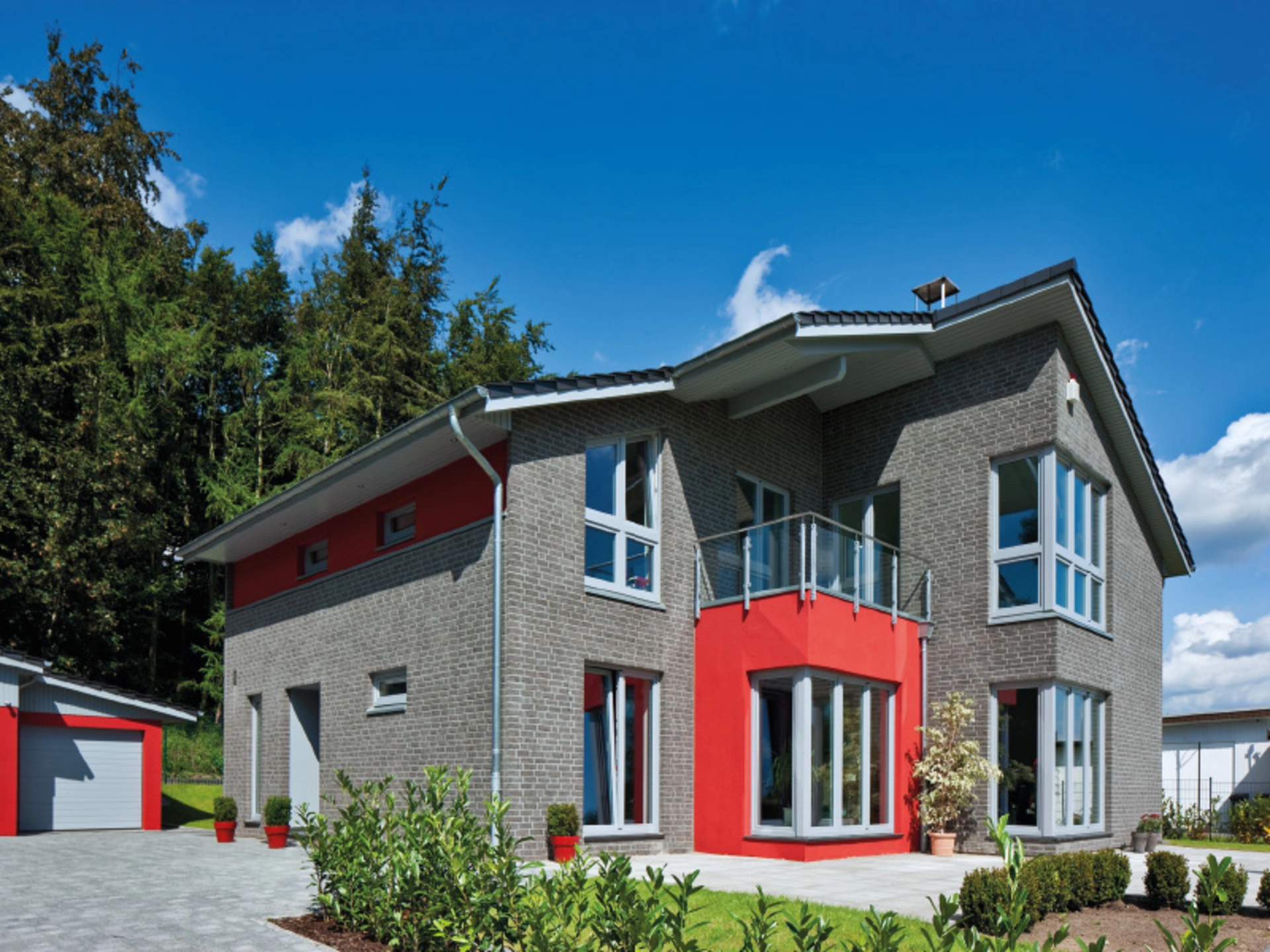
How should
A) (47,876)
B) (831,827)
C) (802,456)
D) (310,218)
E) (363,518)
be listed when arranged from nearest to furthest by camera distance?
1. (47,876)
2. (831,827)
3. (363,518)
4. (802,456)
5. (310,218)

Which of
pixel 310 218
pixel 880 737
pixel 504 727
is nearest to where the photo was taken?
pixel 504 727

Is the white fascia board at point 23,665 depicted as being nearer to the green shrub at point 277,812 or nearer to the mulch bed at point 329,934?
the green shrub at point 277,812

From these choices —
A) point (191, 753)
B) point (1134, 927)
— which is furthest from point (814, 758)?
point (191, 753)

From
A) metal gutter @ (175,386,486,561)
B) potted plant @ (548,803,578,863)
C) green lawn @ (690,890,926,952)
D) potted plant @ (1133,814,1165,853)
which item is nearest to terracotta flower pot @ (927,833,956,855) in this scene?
potted plant @ (1133,814,1165,853)

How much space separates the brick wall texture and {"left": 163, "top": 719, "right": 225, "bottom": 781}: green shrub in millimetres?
7508

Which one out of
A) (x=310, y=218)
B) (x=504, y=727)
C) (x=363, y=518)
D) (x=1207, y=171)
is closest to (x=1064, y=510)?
(x=1207, y=171)

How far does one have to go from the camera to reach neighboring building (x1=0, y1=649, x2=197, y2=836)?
17.4 metres

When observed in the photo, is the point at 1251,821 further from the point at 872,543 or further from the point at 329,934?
the point at 329,934

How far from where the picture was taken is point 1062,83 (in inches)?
421

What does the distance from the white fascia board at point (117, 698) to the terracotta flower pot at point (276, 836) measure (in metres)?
6.68

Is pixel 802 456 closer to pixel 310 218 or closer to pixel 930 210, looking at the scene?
pixel 930 210

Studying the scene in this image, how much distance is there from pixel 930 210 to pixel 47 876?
11.5 meters

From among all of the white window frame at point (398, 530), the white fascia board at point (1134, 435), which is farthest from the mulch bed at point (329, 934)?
the white fascia board at point (1134, 435)

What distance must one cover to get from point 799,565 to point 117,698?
1354 cm
